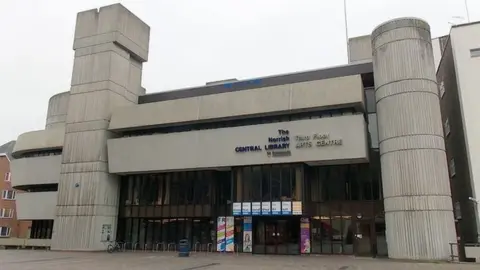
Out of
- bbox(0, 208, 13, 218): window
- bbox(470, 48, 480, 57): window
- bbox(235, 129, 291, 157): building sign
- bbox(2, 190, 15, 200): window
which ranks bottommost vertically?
bbox(0, 208, 13, 218): window

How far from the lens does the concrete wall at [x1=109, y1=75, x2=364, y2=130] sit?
99.3 feet

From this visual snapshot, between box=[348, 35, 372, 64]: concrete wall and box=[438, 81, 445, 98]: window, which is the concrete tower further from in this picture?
box=[438, 81, 445, 98]: window

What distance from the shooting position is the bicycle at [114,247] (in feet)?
114

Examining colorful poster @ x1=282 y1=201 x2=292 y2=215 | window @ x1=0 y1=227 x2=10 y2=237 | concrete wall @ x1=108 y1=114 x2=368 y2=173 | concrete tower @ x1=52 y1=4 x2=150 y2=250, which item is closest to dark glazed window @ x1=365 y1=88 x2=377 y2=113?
concrete wall @ x1=108 y1=114 x2=368 y2=173

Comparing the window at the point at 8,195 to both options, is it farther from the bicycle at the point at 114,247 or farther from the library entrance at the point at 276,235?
the library entrance at the point at 276,235

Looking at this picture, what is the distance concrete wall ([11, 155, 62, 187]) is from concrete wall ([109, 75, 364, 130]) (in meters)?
9.64

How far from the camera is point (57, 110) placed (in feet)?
171

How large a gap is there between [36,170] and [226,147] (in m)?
23.2

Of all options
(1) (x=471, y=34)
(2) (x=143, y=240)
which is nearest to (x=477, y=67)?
(1) (x=471, y=34)

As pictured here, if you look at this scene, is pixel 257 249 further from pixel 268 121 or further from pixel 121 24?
pixel 121 24

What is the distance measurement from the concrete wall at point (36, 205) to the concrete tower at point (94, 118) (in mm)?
4268

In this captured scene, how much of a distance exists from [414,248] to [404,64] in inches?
484

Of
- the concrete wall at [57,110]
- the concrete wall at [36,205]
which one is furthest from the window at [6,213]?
the concrete wall at [36,205]

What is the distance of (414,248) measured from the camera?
25.9 meters
